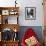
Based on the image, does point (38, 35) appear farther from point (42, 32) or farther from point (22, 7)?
point (22, 7)

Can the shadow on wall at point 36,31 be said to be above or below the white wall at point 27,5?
below

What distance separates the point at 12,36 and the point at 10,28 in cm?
31

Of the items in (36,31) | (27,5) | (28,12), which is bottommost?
(36,31)

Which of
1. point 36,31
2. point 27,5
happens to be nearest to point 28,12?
point 27,5

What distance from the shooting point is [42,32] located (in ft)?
20.0

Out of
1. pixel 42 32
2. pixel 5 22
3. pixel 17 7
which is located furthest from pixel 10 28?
pixel 42 32

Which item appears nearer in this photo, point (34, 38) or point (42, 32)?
point (34, 38)

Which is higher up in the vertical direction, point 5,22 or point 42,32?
point 5,22

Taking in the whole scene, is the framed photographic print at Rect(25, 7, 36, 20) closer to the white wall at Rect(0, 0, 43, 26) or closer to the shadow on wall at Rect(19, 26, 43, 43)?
the white wall at Rect(0, 0, 43, 26)

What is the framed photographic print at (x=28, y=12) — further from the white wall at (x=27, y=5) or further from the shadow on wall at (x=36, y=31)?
the shadow on wall at (x=36, y=31)

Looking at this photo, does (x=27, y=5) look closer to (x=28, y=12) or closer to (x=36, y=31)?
(x=28, y=12)

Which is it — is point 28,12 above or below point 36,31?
above

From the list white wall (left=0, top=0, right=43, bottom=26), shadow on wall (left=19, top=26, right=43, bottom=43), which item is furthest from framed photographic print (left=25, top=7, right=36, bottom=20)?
shadow on wall (left=19, top=26, right=43, bottom=43)

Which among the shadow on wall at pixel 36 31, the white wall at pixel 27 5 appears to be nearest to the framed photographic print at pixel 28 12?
the white wall at pixel 27 5
